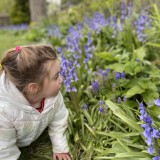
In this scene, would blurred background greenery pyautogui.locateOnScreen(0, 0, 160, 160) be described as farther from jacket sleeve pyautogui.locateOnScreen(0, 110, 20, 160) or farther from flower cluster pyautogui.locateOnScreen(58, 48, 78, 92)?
jacket sleeve pyautogui.locateOnScreen(0, 110, 20, 160)

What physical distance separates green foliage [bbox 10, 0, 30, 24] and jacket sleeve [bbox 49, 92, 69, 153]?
39.5 feet

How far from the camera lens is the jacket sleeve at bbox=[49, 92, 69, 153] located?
2633 mm

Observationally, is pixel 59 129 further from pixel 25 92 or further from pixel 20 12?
pixel 20 12

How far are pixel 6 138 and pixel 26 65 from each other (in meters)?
0.55

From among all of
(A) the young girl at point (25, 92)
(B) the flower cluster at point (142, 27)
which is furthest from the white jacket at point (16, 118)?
(B) the flower cluster at point (142, 27)

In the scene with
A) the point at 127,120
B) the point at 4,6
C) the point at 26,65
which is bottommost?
the point at 4,6

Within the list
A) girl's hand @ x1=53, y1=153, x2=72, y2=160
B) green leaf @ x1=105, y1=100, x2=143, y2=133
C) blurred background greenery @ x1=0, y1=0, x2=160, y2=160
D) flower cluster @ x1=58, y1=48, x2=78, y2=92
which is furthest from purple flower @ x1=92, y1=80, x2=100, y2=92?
girl's hand @ x1=53, y1=153, x2=72, y2=160

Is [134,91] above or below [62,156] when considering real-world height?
above

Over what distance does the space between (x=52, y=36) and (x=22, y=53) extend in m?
4.08

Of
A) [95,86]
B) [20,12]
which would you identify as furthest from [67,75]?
[20,12]

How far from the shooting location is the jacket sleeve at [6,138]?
7.50ft

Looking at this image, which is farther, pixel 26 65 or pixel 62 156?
pixel 62 156

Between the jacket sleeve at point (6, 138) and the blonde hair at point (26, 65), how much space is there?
0.25m

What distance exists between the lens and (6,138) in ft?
7.59
